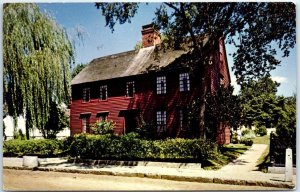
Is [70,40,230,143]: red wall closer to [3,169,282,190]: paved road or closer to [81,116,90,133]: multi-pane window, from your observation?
[81,116,90,133]: multi-pane window

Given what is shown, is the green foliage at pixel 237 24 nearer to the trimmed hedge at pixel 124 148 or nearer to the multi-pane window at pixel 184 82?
the multi-pane window at pixel 184 82

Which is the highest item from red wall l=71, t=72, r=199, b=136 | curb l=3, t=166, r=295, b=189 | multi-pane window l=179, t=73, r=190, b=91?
multi-pane window l=179, t=73, r=190, b=91

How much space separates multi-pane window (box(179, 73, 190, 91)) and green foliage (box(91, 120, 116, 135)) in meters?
2.12

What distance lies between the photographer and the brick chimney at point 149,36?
7785mm

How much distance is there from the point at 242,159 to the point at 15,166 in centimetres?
542

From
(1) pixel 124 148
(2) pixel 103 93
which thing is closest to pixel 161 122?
(1) pixel 124 148

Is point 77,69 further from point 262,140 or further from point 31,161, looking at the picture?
point 262,140

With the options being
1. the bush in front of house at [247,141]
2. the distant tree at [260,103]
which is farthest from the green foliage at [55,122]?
the bush in front of house at [247,141]

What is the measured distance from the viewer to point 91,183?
6.79 metres

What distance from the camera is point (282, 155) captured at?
722 cm

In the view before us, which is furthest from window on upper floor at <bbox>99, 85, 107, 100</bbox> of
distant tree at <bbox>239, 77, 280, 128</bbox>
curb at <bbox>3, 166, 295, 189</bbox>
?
distant tree at <bbox>239, 77, 280, 128</bbox>

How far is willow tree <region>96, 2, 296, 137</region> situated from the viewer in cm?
714

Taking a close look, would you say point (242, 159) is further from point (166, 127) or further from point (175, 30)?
point (175, 30)

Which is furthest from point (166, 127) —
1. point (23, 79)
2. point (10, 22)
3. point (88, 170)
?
point (10, 22)
